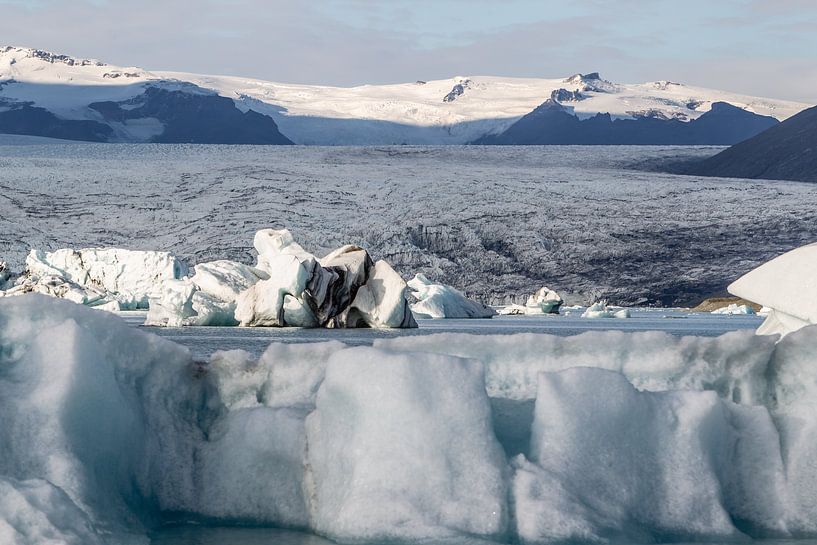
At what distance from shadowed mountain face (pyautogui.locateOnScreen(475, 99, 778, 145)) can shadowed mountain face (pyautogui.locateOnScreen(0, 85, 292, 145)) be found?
13616 mm

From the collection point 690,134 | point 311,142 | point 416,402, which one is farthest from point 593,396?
point 690,134

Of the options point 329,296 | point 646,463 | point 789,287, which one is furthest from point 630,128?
point 646,463

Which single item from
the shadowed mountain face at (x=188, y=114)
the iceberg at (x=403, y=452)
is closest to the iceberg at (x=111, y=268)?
the iceberg at (x=403, y=452)

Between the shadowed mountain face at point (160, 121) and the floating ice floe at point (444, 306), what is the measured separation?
142 feet

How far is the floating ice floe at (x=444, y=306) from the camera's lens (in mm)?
11727

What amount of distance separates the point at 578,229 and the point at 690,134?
43112 mm

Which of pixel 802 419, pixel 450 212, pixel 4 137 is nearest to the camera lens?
pixel 802 419

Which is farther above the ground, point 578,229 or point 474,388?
point 474,388

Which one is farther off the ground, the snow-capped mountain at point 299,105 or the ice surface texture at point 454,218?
the snow-capped mountain at point 299,105

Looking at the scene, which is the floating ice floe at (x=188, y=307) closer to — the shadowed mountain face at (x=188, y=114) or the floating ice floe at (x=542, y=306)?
the floating ice floe at (x=542, y=306)

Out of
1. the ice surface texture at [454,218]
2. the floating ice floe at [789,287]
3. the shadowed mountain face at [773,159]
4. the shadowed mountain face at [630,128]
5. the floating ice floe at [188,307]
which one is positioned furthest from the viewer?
the shadowed mountain face at [630,128]

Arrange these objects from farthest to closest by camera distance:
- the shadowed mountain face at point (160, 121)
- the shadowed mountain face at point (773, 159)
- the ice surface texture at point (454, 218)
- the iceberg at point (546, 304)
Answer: the shadowed mountain face at point (160, 121)
the shadowed mountain face at point (773, 159)
the ice surface texture at point (454, 218)
the iceberg at point (546, 304)

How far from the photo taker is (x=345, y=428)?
7.22 ft

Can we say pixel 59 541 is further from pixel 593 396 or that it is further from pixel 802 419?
pixel 802 419
